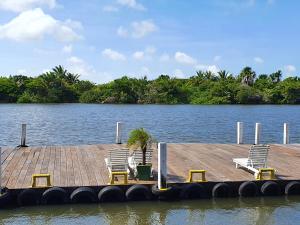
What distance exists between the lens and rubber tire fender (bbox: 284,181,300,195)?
13547 millimetres

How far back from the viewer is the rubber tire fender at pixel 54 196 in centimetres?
1215

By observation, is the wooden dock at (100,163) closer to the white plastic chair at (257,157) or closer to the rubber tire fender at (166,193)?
the white plastic chair at (257,157)

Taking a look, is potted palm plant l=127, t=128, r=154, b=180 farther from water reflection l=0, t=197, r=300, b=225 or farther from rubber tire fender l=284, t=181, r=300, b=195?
rubber tire fender l=284, t=181, r=300, b=195

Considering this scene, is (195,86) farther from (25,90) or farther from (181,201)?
(181,201)

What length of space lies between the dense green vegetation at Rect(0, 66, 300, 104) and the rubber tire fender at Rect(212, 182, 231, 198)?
86.4 m

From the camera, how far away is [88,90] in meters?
107

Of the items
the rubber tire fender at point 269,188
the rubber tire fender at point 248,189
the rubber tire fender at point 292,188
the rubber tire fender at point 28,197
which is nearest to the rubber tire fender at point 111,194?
the rubber tire fender at point 28,197

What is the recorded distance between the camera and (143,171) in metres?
13.3

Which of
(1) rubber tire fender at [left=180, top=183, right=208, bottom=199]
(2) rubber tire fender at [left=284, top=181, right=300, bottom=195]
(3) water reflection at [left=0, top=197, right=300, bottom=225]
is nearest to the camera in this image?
(3) water reflection at [left=0, top=197, right=300, bottom=225]

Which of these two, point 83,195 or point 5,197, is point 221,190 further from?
point 5,197

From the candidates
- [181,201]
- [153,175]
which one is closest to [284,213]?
[181,201]

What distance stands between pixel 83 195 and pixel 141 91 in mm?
89290

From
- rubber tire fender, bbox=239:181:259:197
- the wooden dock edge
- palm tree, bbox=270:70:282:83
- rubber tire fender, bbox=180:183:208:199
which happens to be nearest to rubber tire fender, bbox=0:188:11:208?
the wooden dock edge

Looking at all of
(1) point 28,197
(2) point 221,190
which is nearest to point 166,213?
(2) point 221,190
